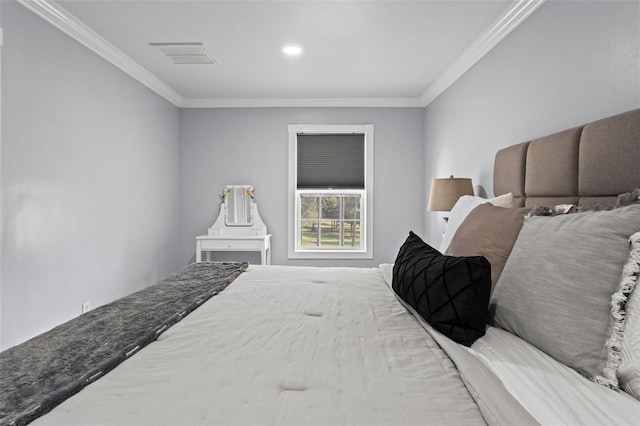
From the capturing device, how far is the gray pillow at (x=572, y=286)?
2.82 feet

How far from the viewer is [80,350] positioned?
1025 millimetres

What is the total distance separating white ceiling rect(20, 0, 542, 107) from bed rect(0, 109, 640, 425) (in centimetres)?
154

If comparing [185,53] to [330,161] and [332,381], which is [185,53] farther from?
[332,381]

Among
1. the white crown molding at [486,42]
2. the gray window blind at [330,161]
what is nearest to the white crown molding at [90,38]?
the gray window blind at [330,161]

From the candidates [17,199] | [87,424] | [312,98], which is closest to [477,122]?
[312,98]

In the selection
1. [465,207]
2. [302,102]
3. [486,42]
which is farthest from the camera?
[302,102]

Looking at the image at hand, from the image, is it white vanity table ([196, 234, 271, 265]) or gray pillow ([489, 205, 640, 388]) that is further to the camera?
white vanity table ([196, 234, 271, 265])

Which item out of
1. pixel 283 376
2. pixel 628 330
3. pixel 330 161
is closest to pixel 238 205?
pixel 330 161

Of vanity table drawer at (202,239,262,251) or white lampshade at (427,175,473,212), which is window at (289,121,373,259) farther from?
white lampshade at (427,175,473,212)

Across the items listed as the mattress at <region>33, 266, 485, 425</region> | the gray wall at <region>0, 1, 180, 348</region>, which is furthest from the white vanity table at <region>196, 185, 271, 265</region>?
the mattress at <region>33, 266, 485, 425</region>

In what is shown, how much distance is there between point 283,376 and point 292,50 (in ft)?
9.65

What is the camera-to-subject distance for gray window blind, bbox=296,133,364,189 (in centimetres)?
478

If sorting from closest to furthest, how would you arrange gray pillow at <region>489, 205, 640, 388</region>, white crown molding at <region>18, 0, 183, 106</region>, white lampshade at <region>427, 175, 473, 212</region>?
1. gray pillow at <region>489, 205, 640, 388</region>
2. white crown molding at <region>18, 0, 183, 106</region>
3. white lampshade at <region>427, 175, 473, 212</region>

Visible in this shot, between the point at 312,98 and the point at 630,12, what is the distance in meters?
3.42
